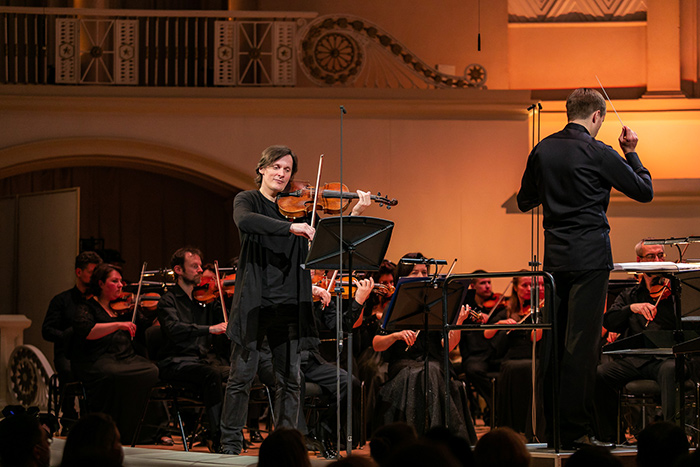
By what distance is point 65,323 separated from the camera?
258 inches

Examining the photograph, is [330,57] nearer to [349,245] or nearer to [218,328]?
[218,328]

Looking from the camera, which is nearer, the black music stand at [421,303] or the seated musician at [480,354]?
the black music stand at [421,303]

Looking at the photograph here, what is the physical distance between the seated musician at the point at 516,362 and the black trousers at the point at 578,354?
271 cm

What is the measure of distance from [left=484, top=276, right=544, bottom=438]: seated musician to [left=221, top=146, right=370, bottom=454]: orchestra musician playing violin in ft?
7.84

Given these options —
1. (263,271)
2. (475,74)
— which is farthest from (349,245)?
(475,74)

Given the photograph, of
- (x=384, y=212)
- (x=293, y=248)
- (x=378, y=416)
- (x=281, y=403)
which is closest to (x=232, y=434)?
(x=281, y=403)

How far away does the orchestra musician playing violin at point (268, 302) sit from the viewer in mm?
4625

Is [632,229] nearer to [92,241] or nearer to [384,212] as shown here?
[384,212]

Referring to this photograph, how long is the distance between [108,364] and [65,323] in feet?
1.96

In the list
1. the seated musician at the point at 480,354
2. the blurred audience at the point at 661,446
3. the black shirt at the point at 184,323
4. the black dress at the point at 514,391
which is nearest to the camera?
the blurred audience at the point at 661,446

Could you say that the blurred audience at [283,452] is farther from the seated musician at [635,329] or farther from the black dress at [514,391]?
the black dress at [514,391]

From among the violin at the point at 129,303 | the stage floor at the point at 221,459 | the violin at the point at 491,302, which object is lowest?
the stage floor at the point at 221,459

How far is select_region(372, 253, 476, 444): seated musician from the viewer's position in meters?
5.94

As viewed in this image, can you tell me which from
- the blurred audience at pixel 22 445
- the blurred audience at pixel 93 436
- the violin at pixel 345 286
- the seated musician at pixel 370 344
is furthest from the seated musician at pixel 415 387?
the blurred audience at pixel 22 445
